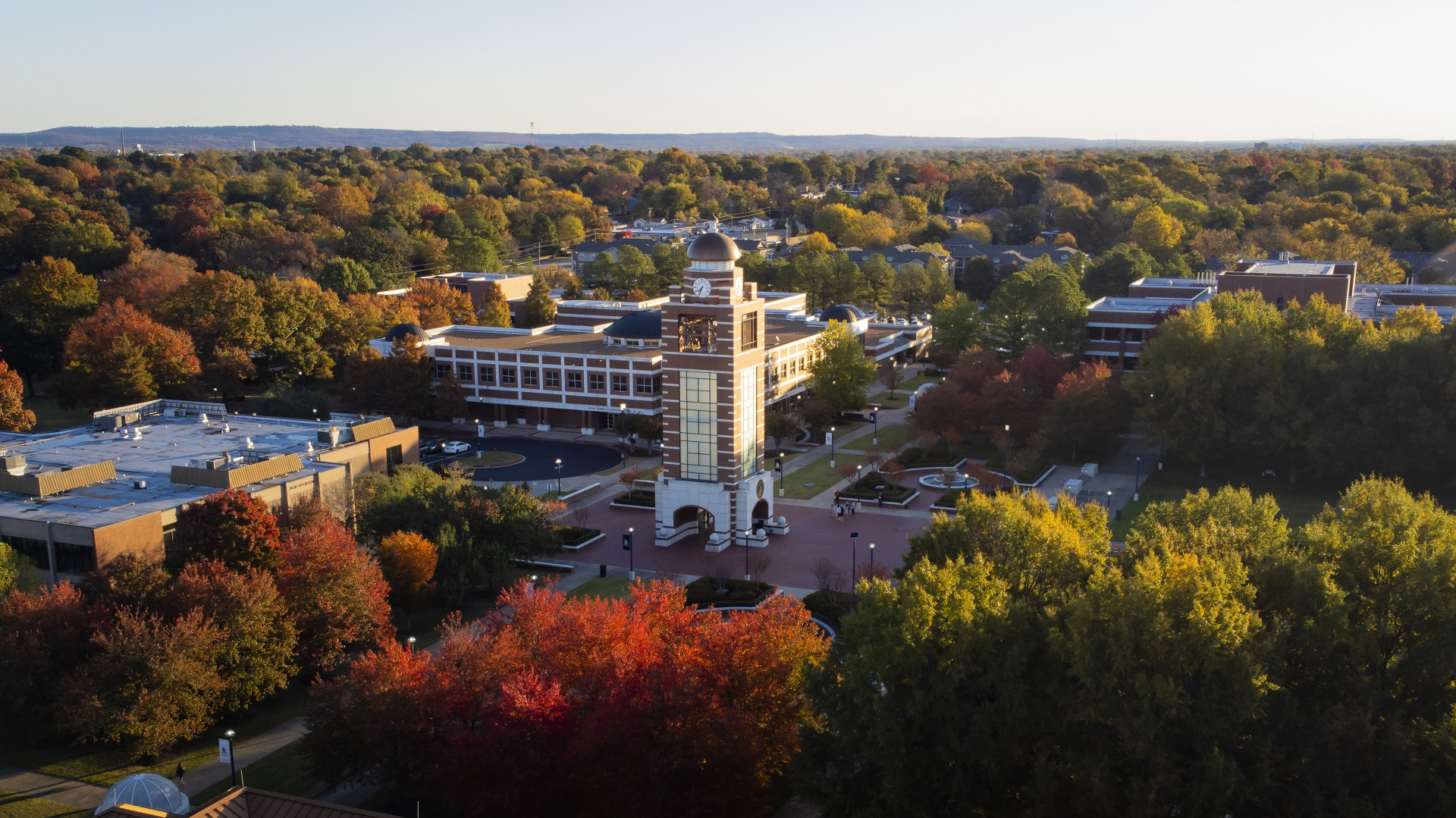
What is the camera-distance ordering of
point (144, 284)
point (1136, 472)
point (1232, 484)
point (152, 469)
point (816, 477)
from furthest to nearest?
point (144, 284) < point (816, 477) < point (1136, 472) < point (1232, 484) < point (152, 469)

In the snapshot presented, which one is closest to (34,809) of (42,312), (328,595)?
(328,595)

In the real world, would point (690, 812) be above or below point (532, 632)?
below

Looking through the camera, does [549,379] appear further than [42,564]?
Yes

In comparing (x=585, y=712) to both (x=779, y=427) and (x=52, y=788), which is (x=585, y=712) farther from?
(x=779, y=427)

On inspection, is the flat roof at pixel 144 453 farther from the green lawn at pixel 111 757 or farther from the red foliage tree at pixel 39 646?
the green lawn at pixel 111 757

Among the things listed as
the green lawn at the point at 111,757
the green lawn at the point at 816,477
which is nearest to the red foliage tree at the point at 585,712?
the green lawn at the point at 111,757

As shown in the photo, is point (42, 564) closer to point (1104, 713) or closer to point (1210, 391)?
point (1104, 713)

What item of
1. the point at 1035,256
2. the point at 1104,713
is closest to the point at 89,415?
the point at 1104,713

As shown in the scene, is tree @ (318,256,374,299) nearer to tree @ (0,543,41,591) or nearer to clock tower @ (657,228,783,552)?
clock tower @ (657,228,783,552)
